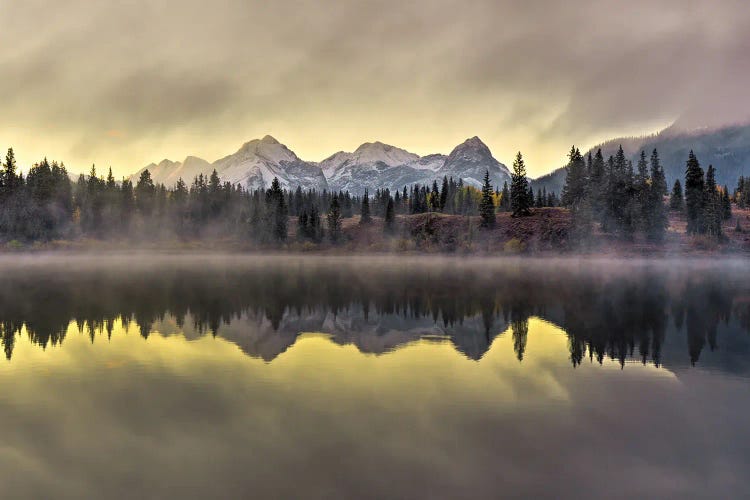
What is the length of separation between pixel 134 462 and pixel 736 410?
2117cm

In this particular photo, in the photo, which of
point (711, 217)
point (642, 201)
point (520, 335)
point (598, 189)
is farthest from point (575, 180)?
point (520, 335)

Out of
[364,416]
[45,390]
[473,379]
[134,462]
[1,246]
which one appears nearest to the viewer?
[134,462]

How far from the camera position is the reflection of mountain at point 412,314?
30.3m

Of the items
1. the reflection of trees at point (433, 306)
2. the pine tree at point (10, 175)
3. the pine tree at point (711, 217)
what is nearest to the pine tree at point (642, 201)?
the pine tree at point (711, 217)

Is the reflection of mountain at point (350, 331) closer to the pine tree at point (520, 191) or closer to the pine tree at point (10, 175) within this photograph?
the pine tree at point (520, 191)

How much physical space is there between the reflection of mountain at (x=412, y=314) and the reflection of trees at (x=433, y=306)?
0.36 feet

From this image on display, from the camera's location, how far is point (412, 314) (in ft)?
145

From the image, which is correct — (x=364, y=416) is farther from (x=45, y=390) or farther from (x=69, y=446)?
(x=45, y=390)

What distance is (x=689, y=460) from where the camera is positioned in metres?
14.4

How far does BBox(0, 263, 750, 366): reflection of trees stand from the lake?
47 centimetres

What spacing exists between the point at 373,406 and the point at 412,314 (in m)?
25.5

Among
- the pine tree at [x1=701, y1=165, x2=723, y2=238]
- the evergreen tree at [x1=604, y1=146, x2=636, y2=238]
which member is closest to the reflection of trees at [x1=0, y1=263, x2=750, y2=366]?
the evergreen tree at [x1=604, y1=146, x2=636, y2=238]

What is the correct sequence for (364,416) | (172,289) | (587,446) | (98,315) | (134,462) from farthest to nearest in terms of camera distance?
(172,289) → (98,315) → (364,416) → (587,446) → (134,462)

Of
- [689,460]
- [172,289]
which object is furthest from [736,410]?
[172,289]
